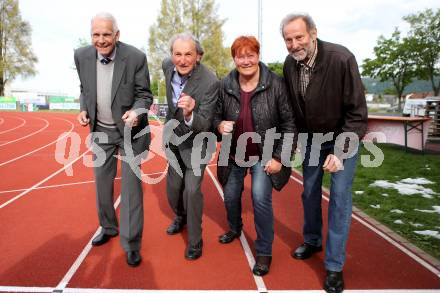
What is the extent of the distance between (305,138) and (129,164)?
62.7 inches

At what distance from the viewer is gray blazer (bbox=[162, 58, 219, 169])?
3240 millimetres

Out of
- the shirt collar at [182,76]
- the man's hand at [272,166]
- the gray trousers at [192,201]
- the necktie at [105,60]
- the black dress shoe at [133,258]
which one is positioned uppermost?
the necktie at [105,60]

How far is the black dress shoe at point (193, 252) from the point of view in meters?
3.58

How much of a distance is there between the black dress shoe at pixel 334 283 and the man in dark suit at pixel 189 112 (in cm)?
124

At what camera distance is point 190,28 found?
3073 centimetres

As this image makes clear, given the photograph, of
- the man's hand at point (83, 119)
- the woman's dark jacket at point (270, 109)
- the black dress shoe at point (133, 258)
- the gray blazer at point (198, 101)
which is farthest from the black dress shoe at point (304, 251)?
the man's hand at point (83, 119)

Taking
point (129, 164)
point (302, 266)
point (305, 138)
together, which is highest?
point (305, 138)

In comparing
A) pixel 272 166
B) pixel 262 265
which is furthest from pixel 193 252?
pixel 272 166

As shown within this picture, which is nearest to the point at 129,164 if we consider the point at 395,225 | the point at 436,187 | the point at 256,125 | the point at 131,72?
the point at 131,72

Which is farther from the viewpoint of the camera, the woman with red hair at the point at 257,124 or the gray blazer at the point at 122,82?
the gray blazer at the point at 122,82

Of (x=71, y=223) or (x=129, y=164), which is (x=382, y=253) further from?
(x=71, y=223)

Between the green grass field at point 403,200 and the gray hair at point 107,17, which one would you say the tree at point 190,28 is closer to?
the green grass field at point 403,200

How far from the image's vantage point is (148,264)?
3.48m

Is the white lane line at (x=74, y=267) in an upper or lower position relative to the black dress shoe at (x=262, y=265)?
lower
